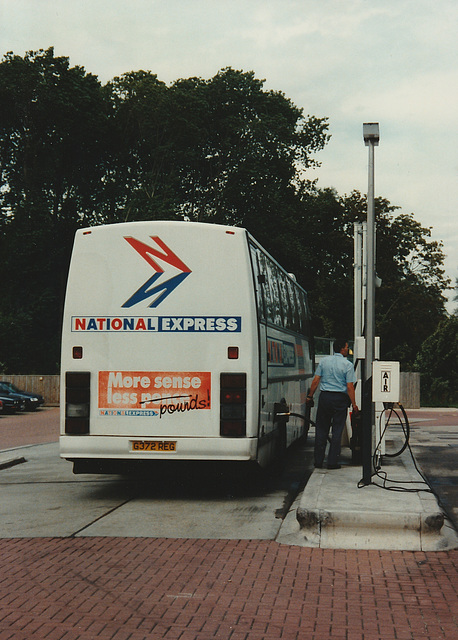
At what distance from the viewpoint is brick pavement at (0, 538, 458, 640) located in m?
5.29

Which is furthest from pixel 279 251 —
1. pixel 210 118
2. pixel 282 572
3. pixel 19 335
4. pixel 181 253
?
pixel 282 572

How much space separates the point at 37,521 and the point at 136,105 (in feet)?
132

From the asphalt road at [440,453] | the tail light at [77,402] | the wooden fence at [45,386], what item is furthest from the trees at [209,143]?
the tail light at [77,402]

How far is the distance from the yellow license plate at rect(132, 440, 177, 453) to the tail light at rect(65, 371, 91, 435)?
1.95 ft

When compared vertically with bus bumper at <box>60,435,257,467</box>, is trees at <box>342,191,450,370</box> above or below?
above

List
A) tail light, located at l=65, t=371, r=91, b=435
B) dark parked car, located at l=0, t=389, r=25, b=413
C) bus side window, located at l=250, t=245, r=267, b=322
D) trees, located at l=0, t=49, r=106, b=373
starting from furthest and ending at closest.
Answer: trees, located at l=0, t=49, r=106, b=373, dark parked car, located at l=0, t=389, r=25, b=413, bus side window, located at l=250, t=245, r=267, b=322, tail light, located at l=65, t=371, r=91, b=435

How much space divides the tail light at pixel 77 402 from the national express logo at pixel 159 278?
0.99 m

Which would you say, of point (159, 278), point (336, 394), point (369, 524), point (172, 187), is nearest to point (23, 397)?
point (172, 187)

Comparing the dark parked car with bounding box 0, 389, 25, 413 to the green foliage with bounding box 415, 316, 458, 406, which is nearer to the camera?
the dark parked car with bounding box 0, 389, 25, 413

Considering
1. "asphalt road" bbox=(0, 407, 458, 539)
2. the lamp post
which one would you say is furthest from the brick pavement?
the lamp post

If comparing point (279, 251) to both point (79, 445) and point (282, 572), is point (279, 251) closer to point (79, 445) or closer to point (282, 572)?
point (79, 445)

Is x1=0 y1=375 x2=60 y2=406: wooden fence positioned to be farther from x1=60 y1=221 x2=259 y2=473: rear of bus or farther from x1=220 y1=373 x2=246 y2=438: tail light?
x1=220 y1=373 x2=246 y2=438: tail light

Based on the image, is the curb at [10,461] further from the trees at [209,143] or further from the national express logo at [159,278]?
the trees at [209,143]

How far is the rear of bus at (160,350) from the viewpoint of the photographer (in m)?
9.94
